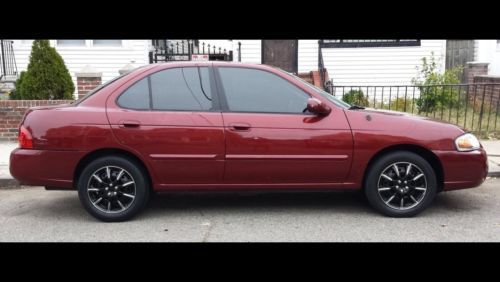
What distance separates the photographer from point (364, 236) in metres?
4.15

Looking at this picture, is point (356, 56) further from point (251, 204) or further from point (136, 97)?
point (136, 97)

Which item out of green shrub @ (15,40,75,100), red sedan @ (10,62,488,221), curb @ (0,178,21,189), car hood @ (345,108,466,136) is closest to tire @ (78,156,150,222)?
red sedan @ (10,62,488,221)

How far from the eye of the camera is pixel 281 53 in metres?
13.0

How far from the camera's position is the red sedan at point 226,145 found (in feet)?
14.7

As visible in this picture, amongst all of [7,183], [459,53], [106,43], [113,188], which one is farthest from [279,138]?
[459,53]

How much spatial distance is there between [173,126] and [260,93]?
0.97m

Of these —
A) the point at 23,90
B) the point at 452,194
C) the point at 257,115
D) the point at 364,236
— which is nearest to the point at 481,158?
the point at 452,194

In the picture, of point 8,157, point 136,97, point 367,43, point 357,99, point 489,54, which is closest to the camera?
point 136,97

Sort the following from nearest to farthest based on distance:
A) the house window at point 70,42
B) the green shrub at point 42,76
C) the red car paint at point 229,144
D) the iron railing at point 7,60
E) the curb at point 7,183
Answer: the red car paint at point 229,144, the curb at point 7,183, the green shrub at point 42,76, the iron railing at point 7,60, the house window at point 70,42

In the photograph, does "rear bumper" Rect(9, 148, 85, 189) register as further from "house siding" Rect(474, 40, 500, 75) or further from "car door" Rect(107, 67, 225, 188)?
"house siding" Rect(474, 40, 500, 75)

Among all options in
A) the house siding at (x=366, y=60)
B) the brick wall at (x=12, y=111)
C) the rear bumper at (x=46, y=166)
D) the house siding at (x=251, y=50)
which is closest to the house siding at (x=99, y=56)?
the house siding at (x=251, y=50)

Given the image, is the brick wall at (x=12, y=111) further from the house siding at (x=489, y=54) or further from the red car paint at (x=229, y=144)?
the house siding at (x=489, y=54)

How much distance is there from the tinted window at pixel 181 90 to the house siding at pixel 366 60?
27.5 ft

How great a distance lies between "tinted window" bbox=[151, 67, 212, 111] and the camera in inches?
181
